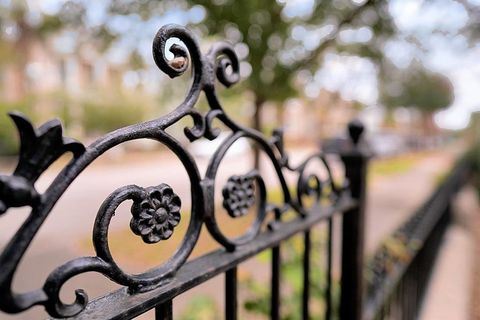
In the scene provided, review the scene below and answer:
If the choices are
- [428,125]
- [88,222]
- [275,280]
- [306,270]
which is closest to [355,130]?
[306,270]

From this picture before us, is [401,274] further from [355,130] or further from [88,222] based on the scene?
[88,222]

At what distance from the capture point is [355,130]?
49.3 inches

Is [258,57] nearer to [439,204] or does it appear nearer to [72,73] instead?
[439,204]

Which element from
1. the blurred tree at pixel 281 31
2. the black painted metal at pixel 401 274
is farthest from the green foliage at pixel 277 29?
the black painted metal at pixel 401 274

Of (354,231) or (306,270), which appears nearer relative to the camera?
(306,270)

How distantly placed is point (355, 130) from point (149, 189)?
90 cm

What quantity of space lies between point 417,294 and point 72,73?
25.0 m

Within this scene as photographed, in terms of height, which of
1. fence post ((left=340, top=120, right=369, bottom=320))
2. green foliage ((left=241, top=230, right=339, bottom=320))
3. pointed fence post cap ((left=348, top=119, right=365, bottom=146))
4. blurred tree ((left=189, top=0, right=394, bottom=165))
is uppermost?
blurred tree ((left=189, top=0, right=394, bottom=165))

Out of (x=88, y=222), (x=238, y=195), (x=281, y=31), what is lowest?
(x=88, y=222)

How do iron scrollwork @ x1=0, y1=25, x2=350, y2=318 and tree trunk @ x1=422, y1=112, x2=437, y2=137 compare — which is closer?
iron scrollwork @ x1=0, y1=25, x2=350, y2=318

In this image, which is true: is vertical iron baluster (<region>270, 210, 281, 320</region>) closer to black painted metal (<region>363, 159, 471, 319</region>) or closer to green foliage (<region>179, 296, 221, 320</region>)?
green foliage (<region>179, 296, 221, 320</region>)

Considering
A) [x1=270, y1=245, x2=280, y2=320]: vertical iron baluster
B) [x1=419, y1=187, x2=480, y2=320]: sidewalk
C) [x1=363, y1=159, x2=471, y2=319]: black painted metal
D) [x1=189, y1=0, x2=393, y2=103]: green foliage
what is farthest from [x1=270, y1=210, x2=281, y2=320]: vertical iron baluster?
[x1=189, y1=0, x2=393, y2=103]: green foliage

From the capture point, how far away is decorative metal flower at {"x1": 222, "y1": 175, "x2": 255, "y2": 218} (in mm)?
661

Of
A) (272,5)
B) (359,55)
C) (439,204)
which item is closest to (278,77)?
(272,5)
